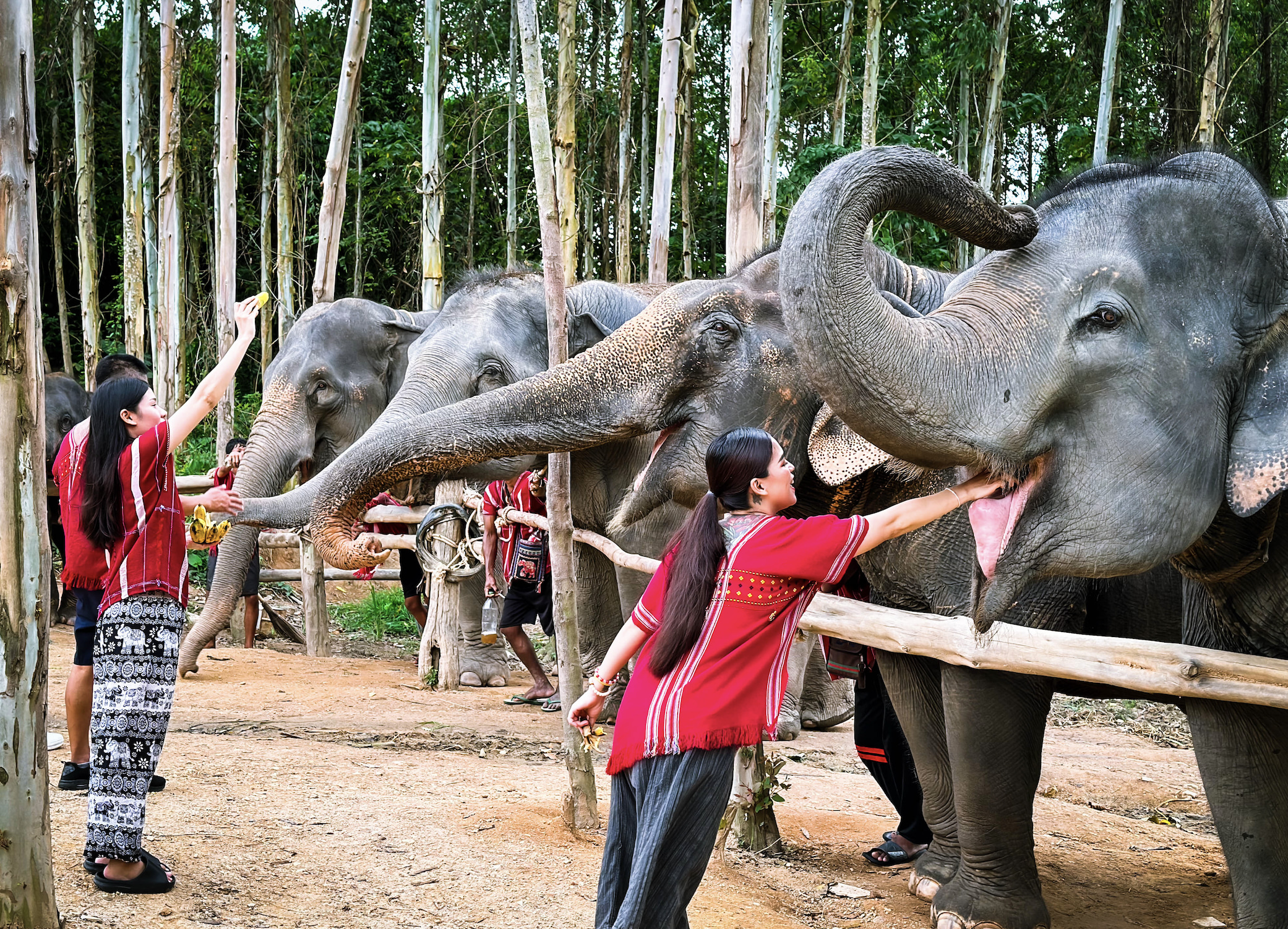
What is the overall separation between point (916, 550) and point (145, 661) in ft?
7.58

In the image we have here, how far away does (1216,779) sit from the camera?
10.0 ft

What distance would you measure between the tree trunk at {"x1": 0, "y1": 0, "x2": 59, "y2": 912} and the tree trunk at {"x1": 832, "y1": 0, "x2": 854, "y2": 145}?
588 inches

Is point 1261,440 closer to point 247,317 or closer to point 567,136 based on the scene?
point 247,317

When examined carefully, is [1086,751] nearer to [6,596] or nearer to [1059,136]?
[6,596]

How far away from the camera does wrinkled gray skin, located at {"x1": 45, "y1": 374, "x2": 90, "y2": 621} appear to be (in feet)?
35.9

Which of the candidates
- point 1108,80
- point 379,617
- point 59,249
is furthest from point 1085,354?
point 59,249

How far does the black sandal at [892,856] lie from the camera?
4598 millimetres

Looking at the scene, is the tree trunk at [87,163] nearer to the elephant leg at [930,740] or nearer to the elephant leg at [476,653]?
the elephant leg at [476,653]

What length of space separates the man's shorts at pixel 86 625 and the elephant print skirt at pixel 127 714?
1.24 meters

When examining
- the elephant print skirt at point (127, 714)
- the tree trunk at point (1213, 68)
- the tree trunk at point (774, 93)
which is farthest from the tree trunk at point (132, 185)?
the tree trunk at point (1213, 68)

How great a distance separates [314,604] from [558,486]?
6.33 meters

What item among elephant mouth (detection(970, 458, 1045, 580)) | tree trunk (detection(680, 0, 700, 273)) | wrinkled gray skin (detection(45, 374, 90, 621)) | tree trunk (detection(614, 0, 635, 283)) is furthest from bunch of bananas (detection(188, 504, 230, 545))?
tree trunk (detection(614, 0, 635, 283))

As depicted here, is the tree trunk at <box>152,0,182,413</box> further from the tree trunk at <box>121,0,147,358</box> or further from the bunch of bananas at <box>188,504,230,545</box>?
the bunch of bananas at <box>188,504,230,545</box>

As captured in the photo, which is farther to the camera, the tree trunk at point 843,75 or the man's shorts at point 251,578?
the tree trunk at point 843,75
